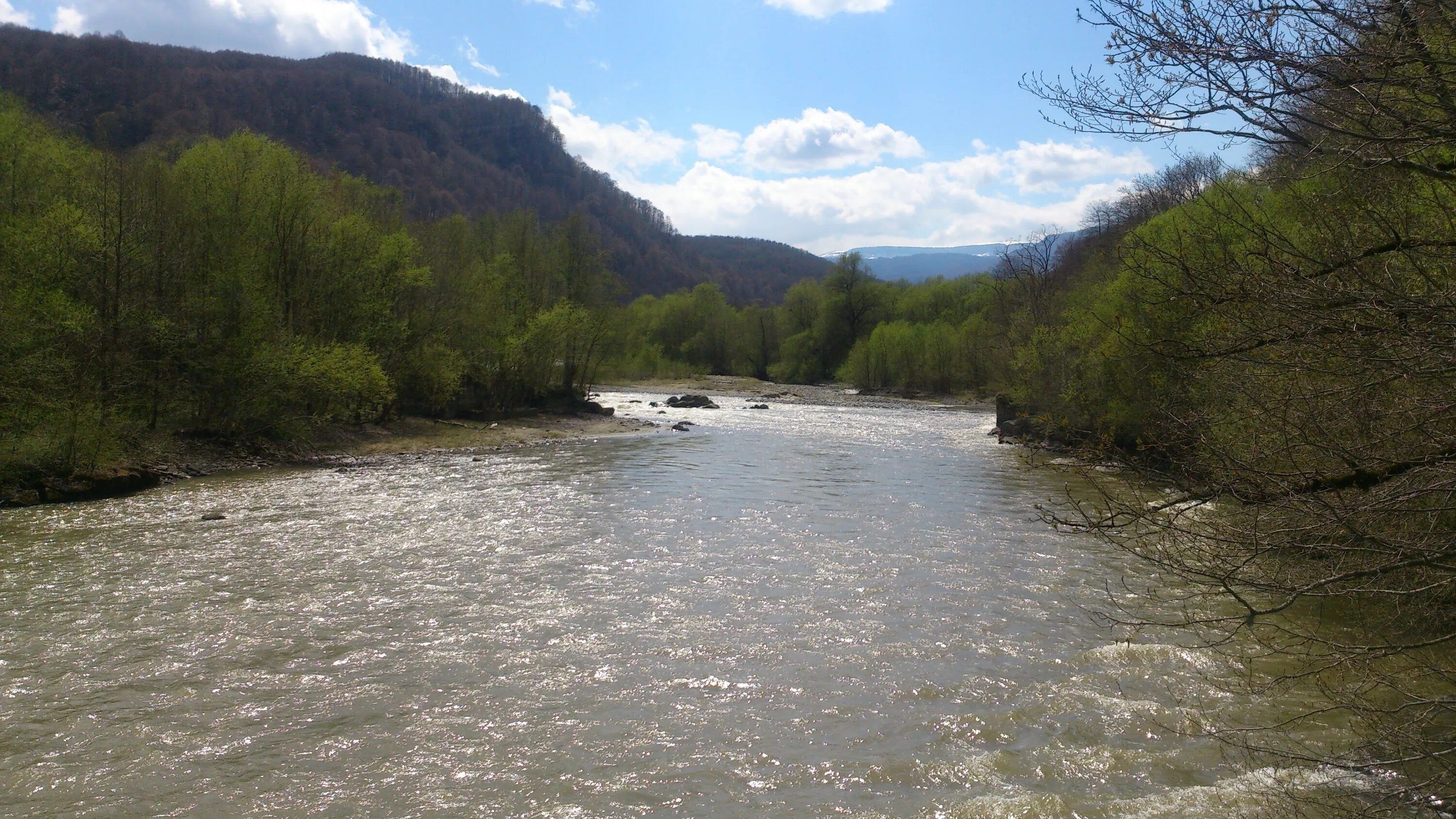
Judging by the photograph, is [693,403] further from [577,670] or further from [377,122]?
[377,122]

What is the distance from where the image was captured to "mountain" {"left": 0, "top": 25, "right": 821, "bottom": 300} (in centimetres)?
8938

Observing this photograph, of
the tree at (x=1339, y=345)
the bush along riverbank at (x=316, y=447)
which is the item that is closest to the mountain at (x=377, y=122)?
the bush along riverbank at (x=316, y=447)

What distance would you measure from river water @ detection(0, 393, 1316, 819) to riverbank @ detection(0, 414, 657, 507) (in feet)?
4.73

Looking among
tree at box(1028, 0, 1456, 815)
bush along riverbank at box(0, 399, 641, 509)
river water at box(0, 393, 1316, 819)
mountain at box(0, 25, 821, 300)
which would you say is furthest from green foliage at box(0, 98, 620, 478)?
mountain at box(0, 25, 821, 300)

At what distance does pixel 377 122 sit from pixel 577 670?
507ft

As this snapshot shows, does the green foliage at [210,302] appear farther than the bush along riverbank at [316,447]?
Yes

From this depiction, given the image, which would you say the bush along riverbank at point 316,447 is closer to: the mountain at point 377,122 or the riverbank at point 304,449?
the riverbank at point 304,449

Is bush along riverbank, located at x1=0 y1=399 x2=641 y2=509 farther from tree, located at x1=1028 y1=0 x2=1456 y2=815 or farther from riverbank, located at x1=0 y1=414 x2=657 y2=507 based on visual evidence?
tree, located at x1=1028 y1=0 x2=1456 y2=815

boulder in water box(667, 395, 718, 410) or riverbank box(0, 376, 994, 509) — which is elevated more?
boulder in water box(667, 395, 718, 410)

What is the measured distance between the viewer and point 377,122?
14388 cm

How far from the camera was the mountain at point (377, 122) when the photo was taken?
8938 cm

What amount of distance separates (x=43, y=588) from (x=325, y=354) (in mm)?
16437

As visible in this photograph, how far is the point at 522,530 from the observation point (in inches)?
693

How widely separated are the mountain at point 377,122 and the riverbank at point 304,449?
2978 cm
